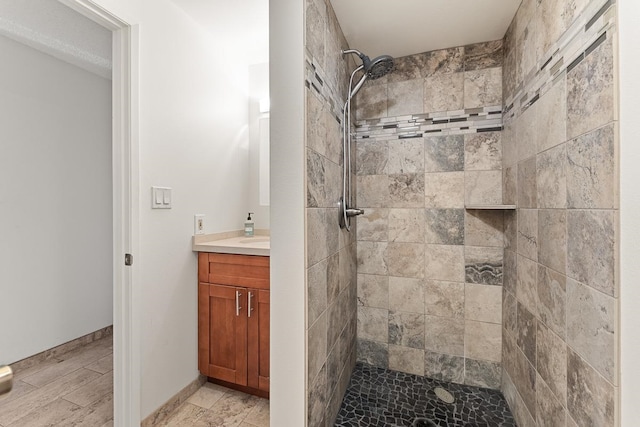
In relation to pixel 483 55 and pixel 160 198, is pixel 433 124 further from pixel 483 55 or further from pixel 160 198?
pixel 160 198

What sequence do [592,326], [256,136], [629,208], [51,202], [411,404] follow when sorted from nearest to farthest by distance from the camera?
[629,208], [592,326], [411,404], [51,202], [256,136]

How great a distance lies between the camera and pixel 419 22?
60.9 inches

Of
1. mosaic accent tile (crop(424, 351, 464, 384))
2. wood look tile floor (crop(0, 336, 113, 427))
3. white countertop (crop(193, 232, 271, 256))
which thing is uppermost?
white countertop (crop(193, 232, 271, 256))

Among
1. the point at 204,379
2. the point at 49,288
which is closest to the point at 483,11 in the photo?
the point at 204,379

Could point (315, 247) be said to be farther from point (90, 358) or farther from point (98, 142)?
point (98, 142)

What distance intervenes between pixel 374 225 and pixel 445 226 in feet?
1.51

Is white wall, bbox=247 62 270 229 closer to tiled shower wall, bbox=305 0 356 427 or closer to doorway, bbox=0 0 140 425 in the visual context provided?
tiled shower wall, bbox=305 0 356 427

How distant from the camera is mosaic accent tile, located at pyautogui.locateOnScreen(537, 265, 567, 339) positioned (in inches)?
38.9

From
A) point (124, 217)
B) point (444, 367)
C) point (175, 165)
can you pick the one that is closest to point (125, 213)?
point (124, 217)

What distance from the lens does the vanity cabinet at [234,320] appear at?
5.41 ft

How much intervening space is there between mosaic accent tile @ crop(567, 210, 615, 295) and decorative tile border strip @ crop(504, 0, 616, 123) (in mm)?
500

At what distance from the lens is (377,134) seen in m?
1.95

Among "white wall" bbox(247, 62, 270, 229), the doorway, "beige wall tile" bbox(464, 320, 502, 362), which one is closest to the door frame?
the doorway

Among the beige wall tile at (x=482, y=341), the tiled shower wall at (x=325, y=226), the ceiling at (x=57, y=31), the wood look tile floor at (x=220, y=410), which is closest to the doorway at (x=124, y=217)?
the wood look tile floor at (x=220, y=410)
